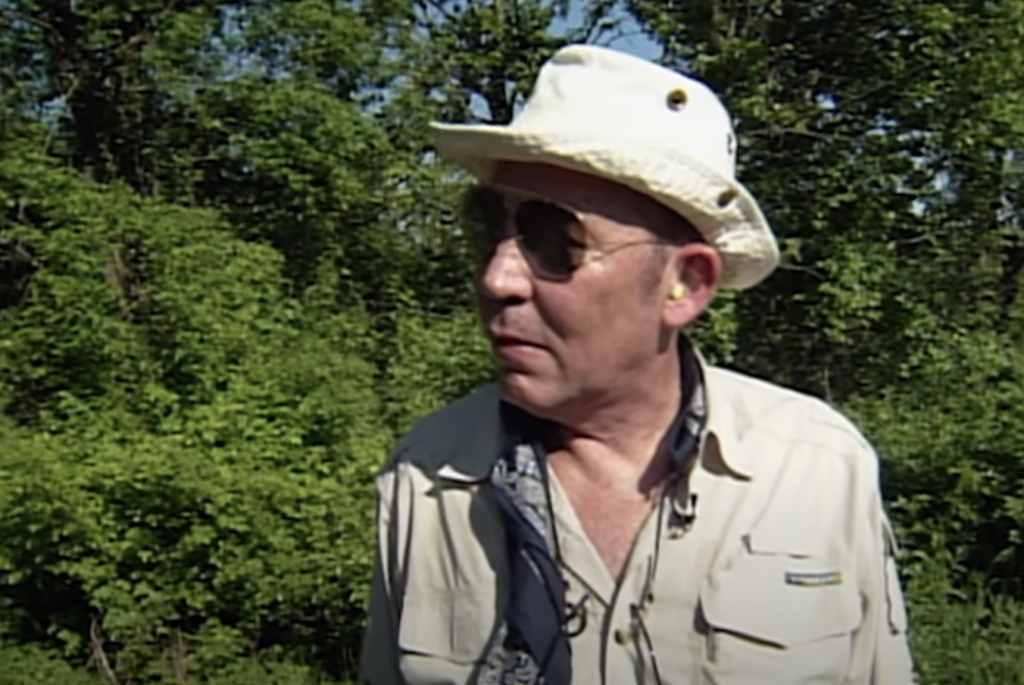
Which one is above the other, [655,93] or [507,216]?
[655,93]

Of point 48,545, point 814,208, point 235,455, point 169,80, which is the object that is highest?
point 169,80

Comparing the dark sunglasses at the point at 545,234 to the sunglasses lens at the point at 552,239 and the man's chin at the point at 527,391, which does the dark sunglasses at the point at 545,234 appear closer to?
the sunglasses lens at the point at 552,239

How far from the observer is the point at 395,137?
28.5ft

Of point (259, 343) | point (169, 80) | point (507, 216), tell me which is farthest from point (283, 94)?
point (507, 216)

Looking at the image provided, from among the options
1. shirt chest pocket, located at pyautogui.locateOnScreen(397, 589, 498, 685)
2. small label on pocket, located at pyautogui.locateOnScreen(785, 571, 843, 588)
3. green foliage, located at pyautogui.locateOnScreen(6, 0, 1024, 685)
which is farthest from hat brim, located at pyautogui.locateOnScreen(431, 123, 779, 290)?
green foliage, located at pyautogui.locateOnScreen(6, 0, 1024, 685)

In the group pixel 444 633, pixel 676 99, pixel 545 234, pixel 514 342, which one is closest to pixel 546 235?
pixel 545 234

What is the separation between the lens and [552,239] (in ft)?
5.99

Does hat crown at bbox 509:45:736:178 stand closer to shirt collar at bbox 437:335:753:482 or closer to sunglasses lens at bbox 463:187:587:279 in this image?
sunglasses lens at bbox 463:187:587:279

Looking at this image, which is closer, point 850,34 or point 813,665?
point 813,665

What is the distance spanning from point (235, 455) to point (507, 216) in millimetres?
5684

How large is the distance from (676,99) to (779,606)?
615 mm

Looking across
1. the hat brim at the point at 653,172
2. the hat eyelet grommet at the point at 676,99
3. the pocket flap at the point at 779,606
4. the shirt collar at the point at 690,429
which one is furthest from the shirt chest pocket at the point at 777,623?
the hat eyelet grommet at the point at 676,99

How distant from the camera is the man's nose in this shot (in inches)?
72.1

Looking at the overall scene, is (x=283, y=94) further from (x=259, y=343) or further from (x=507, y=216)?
(x=507, y=216)
